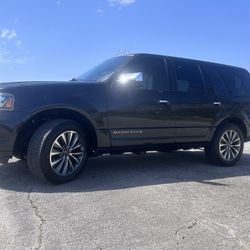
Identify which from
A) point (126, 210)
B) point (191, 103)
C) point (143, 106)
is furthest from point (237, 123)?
point (126, 210)

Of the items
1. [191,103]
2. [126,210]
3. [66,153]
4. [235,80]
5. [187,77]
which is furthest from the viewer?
[235,80]

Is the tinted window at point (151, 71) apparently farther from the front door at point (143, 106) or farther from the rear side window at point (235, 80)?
the rear side window at point (235, 80)

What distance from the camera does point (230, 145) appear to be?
7.14m

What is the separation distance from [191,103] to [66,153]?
2.42 m

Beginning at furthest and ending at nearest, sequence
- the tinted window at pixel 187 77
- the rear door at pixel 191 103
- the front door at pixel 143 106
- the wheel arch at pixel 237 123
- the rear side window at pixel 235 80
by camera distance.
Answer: the rear side window at pixel 235 80, the wheel arch at pixel 237 123, the tinted window at pixel 187 77, the rear door at pixel 191 103, the front door at pixel 143 106

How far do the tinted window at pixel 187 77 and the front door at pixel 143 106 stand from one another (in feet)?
0.91

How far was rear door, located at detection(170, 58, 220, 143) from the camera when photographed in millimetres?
6387

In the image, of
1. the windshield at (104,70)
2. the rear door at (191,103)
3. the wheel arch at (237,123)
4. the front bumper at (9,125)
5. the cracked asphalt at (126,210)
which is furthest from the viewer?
the wheel arch at (237,123)

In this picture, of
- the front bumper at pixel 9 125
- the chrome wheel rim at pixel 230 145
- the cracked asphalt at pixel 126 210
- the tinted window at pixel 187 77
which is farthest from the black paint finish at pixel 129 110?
the cracked asphalt at pixel 126 210

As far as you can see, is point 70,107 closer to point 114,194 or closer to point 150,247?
point 114,194

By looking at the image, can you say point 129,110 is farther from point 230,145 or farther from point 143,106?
point 230,145

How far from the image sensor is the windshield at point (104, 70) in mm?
5828

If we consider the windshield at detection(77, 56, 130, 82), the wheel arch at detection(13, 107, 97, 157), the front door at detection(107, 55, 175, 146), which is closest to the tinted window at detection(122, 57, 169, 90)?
the front door at detection(107, 55, 175, 146)

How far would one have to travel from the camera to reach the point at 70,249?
3.14 metres
